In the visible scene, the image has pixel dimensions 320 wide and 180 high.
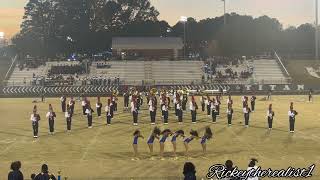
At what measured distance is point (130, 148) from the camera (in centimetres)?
2370

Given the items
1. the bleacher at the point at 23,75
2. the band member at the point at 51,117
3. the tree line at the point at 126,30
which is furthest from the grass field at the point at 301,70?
the band member at the point at 51,117

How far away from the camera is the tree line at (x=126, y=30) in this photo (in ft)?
315

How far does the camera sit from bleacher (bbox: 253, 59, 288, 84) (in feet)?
239

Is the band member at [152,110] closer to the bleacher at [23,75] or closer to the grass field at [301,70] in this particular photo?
the bleacher at [23,75]

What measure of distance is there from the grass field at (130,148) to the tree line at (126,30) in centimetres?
6057

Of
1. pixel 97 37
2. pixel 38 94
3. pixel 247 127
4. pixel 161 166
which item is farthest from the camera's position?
pixel 97 37

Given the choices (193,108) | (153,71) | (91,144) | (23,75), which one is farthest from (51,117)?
(153,71)

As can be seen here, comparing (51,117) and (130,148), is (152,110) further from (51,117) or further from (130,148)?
(130,148)

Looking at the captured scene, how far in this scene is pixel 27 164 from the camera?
1998 cm

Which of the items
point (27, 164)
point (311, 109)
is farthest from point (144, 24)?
point (27, 164)

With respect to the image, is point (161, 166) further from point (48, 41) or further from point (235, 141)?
point (48, 41)

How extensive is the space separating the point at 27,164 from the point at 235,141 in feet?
33.6

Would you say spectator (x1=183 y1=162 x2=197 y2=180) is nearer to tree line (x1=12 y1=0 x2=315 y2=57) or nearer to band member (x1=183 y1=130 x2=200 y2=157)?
band member (x1=183 y1=130 x2=200 y2=157)

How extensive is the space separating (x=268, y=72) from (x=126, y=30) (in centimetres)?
3492
